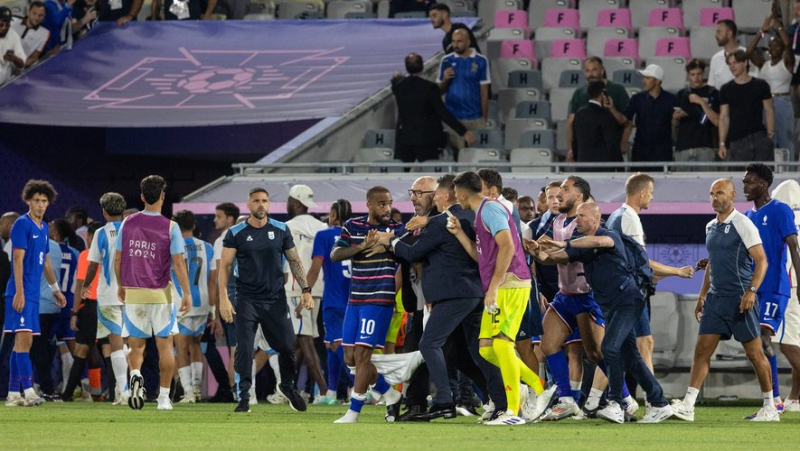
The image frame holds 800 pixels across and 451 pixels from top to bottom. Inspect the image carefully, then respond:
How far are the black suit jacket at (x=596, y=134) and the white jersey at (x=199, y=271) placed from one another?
14.7 feet

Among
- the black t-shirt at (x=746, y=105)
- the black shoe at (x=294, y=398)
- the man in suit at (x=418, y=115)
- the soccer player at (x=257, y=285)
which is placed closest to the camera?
the soccer player at (x=257, y=285)

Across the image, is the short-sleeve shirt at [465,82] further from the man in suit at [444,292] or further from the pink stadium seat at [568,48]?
the man in suit at [444,292]

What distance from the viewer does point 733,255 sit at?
1158 cm

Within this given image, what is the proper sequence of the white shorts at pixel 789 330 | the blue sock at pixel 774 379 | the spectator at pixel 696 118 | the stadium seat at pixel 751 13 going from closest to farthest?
the blue sock at pixel 774 379
the white shorts at pixel 789 330
the spectator at pixel 696 118
the stadium seat at pixel 751 13

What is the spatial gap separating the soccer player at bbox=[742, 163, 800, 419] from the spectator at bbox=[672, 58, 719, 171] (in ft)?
15.3

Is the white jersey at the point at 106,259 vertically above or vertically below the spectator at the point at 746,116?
below

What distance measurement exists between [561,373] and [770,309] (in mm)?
2017

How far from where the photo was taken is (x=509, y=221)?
419 inches

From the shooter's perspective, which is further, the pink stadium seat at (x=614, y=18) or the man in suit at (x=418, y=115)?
the pink stadium seat at (x=614, y=18)

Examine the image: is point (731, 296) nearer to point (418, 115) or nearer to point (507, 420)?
point (507, 420)

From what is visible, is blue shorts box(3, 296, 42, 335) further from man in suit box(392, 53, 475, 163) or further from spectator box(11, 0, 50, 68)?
spectator box(11, 0, 50, 68)

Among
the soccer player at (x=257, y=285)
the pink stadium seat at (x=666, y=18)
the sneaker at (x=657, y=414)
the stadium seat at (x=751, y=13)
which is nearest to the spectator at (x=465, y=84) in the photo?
the pink stadium seat at (x=666, y=18)

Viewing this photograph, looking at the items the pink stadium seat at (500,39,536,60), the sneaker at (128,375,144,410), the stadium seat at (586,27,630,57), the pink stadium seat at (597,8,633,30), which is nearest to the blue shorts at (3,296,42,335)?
the sneaker at (128,375,144,410)

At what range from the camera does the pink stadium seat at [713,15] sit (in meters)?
21.4
